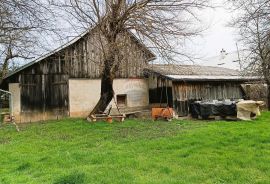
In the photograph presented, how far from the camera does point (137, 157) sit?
957 centimetres

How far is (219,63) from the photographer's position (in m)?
42.3

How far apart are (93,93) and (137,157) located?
14368mm

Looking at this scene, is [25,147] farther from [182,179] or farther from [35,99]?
[35,99]

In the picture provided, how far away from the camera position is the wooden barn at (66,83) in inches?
840

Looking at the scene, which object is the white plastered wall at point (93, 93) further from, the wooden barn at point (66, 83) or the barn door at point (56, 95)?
the barn door at point (56, 95)

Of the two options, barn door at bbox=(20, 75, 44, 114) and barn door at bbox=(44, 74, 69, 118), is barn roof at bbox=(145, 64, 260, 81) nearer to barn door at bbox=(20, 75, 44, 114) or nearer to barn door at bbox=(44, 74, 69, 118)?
barn door at bbox=(44, 74, 69, 118)

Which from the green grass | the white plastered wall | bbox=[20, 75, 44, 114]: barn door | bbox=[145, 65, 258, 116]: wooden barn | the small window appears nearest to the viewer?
the green grass

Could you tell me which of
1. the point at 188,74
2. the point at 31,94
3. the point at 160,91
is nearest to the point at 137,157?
the point at 31,94

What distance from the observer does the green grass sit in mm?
7543

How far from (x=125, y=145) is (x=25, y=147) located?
351cm

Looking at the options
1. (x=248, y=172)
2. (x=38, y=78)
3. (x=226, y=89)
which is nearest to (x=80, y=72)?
(x=38, y=78)

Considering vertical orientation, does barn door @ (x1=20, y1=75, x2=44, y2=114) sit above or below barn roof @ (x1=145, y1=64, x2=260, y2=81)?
below

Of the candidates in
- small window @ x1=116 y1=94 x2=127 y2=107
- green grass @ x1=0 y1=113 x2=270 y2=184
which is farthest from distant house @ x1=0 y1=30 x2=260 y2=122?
green grass @ x1=0 y1=113 x2=270 y2=184

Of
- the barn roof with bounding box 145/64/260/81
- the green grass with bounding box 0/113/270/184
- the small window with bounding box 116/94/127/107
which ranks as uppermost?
the barn roof with bounding box 145/64/260/81
